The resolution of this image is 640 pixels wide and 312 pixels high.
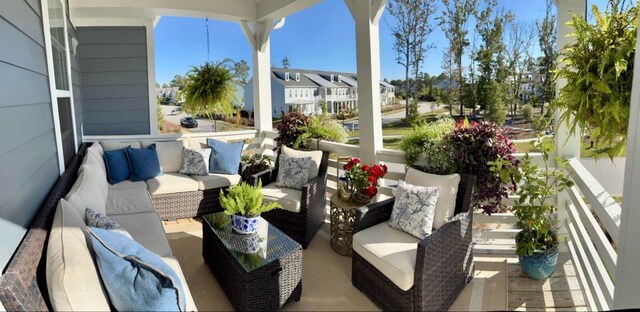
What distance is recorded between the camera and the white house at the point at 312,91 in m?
4.53

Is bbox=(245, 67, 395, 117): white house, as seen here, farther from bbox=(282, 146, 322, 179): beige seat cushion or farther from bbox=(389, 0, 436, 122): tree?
bbox=(282, 146, 322, 179): beige seat cushion

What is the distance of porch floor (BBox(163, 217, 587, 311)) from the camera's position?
7.45ft

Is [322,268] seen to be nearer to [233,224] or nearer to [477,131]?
[233,224]

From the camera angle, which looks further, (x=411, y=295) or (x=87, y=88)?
(x=87, y=88)

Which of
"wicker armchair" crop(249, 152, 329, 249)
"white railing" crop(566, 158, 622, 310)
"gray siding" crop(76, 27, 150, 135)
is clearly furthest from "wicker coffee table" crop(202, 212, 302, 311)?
"gray siding" crop(76, 27, 150, 135)

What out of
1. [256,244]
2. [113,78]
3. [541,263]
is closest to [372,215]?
[256,244]

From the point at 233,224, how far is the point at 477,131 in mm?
1884

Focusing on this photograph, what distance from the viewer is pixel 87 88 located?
514 cm

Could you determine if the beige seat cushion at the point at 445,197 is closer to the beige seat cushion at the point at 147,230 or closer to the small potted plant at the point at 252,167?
the beige seat cushion at the point at 147,230

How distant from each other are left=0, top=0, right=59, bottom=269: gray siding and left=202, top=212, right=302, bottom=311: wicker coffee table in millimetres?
1011

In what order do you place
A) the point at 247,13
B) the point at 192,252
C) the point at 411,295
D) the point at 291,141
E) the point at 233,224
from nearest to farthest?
1. the point at 411,295
2. the point at 233,224
3. the point at 192,252
4. the point at 291,141
5. the point at 247,13

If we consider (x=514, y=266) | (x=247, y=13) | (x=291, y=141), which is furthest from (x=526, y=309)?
(x=247, y=13)

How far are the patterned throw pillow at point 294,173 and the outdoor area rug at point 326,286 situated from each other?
0.66m

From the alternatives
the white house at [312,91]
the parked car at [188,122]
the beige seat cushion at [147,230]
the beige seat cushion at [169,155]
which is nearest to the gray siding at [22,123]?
the beige seat cushion at [147,230]
